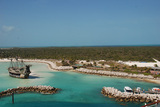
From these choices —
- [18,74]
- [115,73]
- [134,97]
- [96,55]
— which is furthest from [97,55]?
[134,97]

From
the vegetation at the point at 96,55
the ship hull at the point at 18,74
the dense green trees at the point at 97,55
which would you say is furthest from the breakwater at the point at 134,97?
the dense green trees at the point at 97,55

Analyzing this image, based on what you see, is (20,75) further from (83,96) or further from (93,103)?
(93,103)

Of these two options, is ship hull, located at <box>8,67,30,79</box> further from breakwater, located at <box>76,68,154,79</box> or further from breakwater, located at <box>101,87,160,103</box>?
breakwater, located at <box>101,87,160,103</box>

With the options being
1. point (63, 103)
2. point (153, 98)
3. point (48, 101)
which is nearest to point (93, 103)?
point (63, 103)

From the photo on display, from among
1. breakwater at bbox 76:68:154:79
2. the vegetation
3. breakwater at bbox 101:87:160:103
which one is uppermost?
the vegetation

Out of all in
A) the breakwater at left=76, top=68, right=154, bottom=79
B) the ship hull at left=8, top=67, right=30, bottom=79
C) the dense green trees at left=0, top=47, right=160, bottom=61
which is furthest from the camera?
the dense green trees at left=0, top=47, right=160, bottom=61

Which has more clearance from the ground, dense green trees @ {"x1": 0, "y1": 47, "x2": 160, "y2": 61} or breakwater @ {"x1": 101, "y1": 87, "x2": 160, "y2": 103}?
dense green trees @ {"x1": 0, "y1": 47, "x2": 160, "y2": 61}

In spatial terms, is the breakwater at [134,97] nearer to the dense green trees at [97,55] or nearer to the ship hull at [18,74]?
the ship hull at [18,74]

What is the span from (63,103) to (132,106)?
10786mm

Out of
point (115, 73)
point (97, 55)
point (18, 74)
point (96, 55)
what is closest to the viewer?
point (18, 74)

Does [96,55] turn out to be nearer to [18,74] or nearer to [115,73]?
[115,73]

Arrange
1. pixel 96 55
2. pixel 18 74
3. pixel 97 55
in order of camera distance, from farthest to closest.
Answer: pixel 96 55 → pixel 97 55 → pixel 18 74

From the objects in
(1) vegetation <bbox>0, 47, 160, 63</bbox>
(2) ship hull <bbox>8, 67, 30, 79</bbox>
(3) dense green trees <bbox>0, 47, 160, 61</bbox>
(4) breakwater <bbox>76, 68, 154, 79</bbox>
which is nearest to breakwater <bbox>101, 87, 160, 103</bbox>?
(4) breakwater <bbox>76, 68, 154, 79</bbox>

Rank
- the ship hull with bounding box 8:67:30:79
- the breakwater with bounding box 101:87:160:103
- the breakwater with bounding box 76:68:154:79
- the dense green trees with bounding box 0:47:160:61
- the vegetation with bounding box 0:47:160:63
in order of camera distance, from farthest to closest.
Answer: the dense green trees with bounding box 0:47:160:61
the vegetation with bounding box 0:47:160:63
the breakwater with bounding box 76:68:154:79
the ship hull with bounding box 8:67:30:79
the breakwater with bounding box 101:87:160:103
